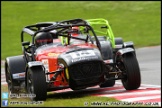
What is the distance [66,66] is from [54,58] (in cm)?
66

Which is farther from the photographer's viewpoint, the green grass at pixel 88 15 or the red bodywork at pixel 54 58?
the green grass at pixel 88 15

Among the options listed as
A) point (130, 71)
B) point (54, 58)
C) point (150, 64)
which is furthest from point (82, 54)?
point (150, 64)

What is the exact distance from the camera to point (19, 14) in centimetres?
4441

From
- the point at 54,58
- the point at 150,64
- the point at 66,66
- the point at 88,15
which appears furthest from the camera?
the point at 88,15

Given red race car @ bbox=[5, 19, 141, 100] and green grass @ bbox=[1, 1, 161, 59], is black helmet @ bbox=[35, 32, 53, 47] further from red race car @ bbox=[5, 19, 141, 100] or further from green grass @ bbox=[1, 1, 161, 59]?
green grass @ bbox=[1, 1, 161, 59]

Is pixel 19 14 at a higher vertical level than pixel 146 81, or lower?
higher

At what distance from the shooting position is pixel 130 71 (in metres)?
10.5

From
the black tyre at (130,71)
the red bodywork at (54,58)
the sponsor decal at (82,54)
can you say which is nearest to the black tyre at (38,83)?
the red bodywork at (54,58)

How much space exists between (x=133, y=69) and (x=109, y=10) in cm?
3247

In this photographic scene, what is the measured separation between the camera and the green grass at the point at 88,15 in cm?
3272

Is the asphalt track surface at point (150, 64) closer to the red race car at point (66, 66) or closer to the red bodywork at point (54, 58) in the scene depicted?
the red race car at point (66, 66)

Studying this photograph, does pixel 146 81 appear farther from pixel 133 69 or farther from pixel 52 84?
pixel 52 84

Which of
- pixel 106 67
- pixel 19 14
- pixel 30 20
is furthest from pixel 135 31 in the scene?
pixel 106 67

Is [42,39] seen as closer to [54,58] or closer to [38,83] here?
[54,58]
